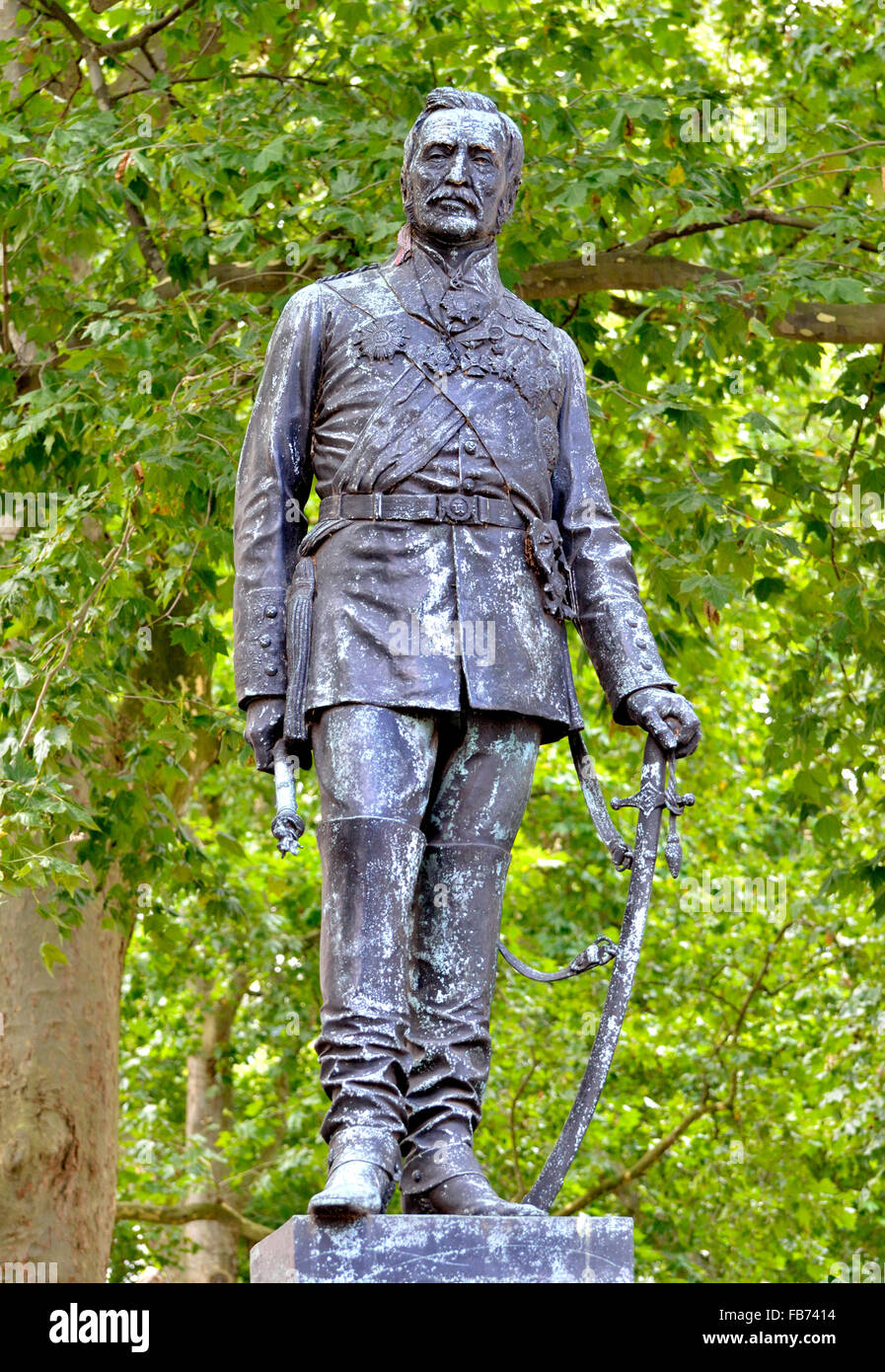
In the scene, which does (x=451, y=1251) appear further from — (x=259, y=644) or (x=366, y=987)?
(x=259, y=644)

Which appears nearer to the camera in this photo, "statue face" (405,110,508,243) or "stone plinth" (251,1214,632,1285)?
"stone plinth" (251,1214,632,1285)

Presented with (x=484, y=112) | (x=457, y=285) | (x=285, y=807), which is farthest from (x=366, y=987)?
(x=484, y=112)

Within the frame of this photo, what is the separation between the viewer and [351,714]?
4781 mm

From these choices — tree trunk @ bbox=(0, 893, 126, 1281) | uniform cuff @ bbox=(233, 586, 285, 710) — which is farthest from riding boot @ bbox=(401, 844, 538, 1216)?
tree trunk @ bbox=(0, 893, 126, 1281)

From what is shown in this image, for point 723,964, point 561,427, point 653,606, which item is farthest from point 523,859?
point 561,427

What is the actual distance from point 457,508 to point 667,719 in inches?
26.8

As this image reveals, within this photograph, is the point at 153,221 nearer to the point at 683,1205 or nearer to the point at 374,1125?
the point at 374,1125

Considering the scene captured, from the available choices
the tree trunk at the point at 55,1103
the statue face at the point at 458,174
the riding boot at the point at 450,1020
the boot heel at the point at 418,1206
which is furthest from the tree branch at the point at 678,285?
the boot heel at the point at 418,1206

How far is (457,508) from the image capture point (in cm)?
494

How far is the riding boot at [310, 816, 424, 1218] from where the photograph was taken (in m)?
4.49

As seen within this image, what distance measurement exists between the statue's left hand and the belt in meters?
0.53

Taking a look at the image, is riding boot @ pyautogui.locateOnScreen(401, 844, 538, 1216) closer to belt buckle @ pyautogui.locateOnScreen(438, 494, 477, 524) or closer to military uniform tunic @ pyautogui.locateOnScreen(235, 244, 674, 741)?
military uniform tunic @ pyautogui.locateOnScreen(235, 244, 674, 741)

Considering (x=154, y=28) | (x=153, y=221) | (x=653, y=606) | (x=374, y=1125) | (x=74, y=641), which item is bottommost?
(x=374, y=1125)

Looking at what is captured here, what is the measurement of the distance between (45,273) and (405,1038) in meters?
7.93
